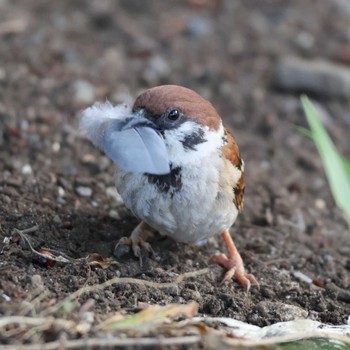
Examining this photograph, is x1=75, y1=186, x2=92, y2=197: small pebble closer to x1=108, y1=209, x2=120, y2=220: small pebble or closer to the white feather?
x1=108, y1=209, x2=120, y2=220: small pebble

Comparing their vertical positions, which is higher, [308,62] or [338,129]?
[308,62]

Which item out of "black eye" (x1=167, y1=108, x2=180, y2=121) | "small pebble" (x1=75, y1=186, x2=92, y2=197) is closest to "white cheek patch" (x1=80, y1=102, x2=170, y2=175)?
"black eye" (x1=167, y1=108, x2=180, y2=121)

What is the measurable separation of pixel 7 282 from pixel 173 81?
3.53 meters

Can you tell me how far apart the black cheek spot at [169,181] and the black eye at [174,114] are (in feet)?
0.78

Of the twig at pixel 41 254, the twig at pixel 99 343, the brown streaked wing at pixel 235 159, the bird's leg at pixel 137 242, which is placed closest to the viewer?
the twig at pixel 99 343

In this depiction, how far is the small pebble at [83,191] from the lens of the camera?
478 centimetres

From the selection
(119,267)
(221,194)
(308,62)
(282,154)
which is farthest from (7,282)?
(308,62)

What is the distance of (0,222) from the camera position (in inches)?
157

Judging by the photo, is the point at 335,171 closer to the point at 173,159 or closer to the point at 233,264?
the point at 173,159

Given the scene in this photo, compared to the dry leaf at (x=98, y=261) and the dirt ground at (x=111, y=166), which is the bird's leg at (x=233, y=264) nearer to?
→ the dirt ground at (x=111, y=166)

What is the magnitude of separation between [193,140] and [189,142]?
3cm

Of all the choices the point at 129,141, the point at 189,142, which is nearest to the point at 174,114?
the point at 189,142

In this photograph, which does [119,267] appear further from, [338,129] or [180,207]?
[338,129]

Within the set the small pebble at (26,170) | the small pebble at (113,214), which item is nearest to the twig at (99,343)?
the small pebble at (113,214)
